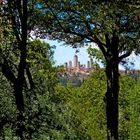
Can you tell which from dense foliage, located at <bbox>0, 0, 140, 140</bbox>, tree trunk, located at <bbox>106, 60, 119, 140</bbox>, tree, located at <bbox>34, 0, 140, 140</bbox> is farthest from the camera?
tree trunk, located at <bbox>106, 60, 119, 140</bbox>

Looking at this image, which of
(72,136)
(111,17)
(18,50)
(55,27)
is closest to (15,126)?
(72,136)

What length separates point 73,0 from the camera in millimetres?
24781

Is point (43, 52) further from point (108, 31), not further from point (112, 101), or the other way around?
point (108, 31)

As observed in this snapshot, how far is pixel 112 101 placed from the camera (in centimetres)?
2678

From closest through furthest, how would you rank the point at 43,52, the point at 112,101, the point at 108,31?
the point at 108,31, the point at 112,101, the point at 43,52

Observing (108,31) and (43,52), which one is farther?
(43,52)

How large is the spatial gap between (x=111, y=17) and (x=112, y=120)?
6.40 m

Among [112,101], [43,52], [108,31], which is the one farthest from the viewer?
[43,52]

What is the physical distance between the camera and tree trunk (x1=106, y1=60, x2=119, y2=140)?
26438mm

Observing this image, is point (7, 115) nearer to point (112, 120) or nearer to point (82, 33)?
point (112, 120)

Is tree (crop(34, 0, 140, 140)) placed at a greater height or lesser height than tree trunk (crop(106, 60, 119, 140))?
greater

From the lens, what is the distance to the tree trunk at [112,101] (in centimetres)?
2644

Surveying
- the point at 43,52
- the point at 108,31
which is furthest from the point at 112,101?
the point at 43,52

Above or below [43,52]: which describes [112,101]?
below
